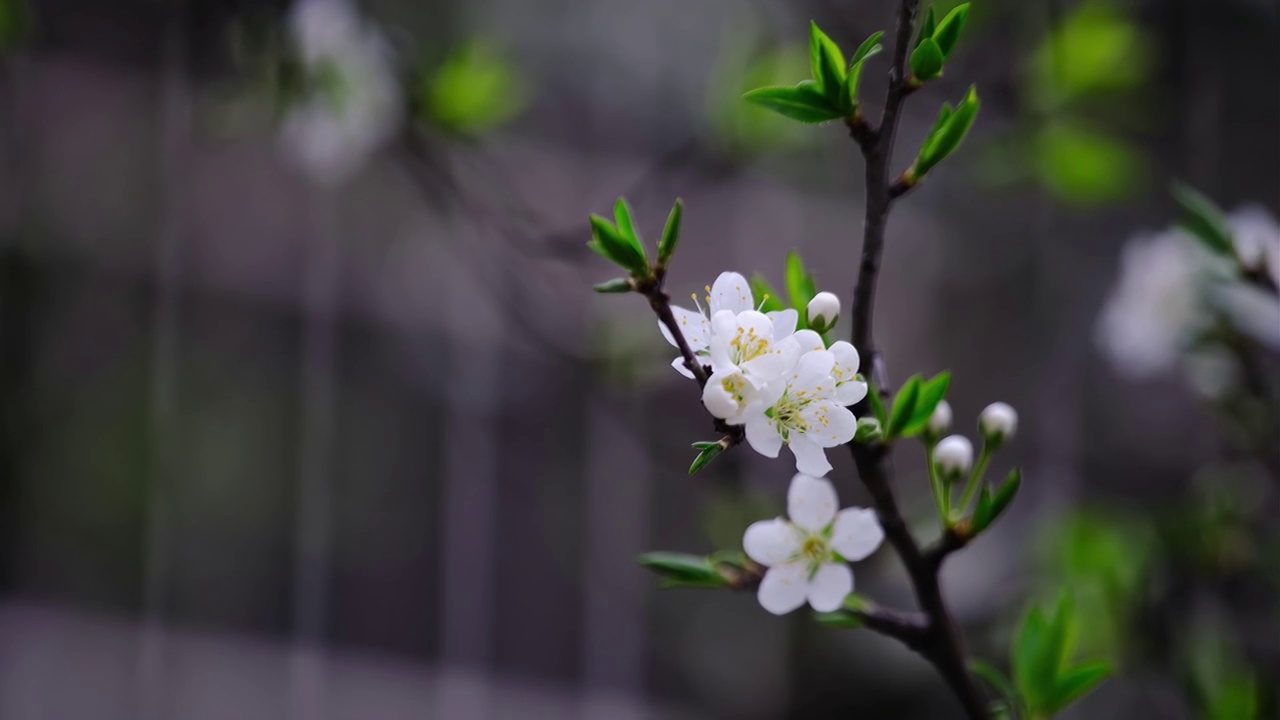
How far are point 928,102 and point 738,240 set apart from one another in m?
0.42

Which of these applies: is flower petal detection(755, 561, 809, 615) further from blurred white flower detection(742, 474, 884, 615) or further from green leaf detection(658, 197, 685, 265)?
green leaf detection(658, 197, 685, 265)

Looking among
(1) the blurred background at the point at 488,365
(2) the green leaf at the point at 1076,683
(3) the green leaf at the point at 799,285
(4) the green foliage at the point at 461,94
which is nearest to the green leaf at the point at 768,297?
(3) the green leaf at the point at 799,285

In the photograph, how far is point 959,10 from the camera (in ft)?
1.51

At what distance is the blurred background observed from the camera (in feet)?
4.18

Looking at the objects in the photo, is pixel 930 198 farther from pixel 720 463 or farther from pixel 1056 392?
pixel 720 463

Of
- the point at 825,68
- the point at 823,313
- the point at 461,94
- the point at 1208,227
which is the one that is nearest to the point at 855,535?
the point at 823,313

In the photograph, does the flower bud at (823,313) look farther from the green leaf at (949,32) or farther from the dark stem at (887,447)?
the green leaf at (949,32)

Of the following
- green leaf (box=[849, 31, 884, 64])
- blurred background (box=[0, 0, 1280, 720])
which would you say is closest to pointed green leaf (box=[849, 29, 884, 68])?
green leaf (box=[849, 31, 884, 64])

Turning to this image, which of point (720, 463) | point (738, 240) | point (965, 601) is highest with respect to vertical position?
point (738, 240)

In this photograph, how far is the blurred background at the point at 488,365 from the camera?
127 centimetres

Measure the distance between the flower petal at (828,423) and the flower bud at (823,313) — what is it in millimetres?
44

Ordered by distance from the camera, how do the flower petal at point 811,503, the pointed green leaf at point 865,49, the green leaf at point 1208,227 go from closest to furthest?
the pointed green leaf at point 865,49, the flower petal at point 811,503, the green leaf at point 1208,227

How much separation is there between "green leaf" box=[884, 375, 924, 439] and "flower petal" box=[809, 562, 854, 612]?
0.07 meters

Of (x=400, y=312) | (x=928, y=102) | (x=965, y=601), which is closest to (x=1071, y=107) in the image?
(x=928, y=102)
